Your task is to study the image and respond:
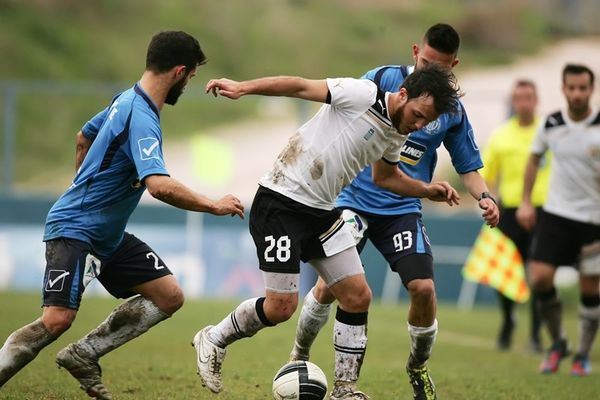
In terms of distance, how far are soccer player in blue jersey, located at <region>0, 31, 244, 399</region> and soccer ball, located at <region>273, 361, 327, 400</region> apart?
3.19 feet

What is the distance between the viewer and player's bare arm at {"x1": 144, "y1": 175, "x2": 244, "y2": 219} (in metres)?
6.10

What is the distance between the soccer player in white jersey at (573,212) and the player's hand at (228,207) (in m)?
4.67

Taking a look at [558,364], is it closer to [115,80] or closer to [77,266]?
[77,266]

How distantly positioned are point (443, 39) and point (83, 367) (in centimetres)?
327

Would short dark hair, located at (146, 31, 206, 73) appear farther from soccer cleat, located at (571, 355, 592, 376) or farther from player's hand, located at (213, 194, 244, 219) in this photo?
soccer cleat, located at (571, 355, 592, 376)

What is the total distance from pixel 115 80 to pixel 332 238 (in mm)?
26236

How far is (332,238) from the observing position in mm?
6812

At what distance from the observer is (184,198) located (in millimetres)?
6137

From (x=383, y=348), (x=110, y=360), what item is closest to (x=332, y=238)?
(x=110, y=360)

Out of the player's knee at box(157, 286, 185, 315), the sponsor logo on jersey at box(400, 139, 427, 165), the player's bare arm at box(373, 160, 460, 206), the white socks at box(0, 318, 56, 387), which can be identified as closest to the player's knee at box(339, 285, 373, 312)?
the player's bare arm at box(373, 160, 460, 206)

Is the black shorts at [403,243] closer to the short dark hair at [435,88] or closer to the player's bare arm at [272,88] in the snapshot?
the short dark hair at [435,88]

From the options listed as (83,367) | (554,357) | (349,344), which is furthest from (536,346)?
(83,367)

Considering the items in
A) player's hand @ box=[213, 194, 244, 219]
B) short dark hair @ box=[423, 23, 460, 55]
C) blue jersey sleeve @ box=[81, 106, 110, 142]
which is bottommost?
player's hand @ box=[213, 194, 244, 219]

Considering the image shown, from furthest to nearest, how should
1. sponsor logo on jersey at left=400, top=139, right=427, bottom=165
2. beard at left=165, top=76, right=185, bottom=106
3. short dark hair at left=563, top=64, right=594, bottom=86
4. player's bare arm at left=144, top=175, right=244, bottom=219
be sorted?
short dark hair at left=563, top=64, right=594, bottom=86 → sponsor logo on jersey at left=400, top=139, right=427, bottom=165 → beard at left=165, top=76, right=185, bottom=106 → player's bare arm at left=144, top=175, right=244, bottom=219
